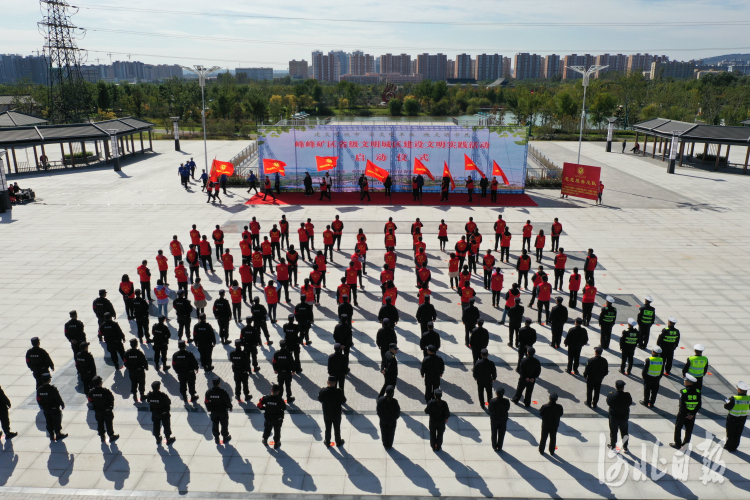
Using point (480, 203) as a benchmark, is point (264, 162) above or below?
above

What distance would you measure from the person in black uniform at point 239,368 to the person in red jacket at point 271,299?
120 inches

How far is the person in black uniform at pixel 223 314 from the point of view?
1256 centimetres

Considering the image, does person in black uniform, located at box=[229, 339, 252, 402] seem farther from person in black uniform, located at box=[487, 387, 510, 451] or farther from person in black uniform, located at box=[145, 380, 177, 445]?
person in black uniform, located at box=[487, 387, 510, 451]

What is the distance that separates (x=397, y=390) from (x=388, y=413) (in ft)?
7.35

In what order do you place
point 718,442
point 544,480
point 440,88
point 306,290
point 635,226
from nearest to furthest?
point 544,480
point 718,442
point 306,290
point 635,226
point 440,88

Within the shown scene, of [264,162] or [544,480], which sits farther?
[264,162]

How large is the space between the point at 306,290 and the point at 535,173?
25.9 metres

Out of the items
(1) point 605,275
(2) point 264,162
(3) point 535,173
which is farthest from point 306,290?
(3) point 535,173

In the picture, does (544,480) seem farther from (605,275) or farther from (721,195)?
(721,195)

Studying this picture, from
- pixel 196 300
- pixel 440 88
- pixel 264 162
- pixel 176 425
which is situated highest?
pixel 440 88

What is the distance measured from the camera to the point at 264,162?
28922mm

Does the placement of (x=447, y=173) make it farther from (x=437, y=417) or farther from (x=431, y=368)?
(x=437, y=417)

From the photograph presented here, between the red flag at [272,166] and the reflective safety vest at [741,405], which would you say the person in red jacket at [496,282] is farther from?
the red flag at [272,166]

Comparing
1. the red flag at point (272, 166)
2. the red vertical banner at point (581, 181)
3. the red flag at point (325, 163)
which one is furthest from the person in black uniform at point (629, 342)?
the red flag at point (272, 166)
